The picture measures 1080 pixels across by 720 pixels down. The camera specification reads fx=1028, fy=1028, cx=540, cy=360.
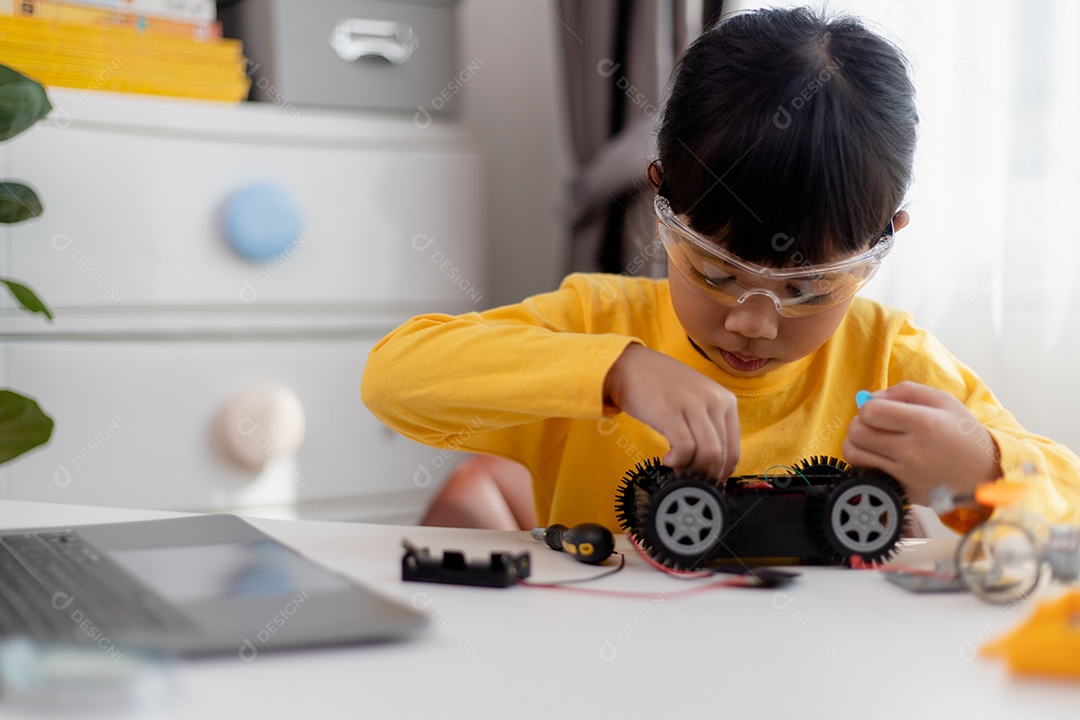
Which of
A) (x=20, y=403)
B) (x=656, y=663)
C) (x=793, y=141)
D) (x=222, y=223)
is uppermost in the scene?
(x=793, y=141)

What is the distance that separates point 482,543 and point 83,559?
0.95 feet

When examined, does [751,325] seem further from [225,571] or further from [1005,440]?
[225,571]

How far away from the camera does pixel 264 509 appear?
1.71 metres

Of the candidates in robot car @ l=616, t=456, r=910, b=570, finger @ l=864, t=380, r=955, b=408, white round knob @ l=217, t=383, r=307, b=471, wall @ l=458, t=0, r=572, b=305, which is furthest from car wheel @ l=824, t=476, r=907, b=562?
wall @ l=458, t=0, r=572, b=305

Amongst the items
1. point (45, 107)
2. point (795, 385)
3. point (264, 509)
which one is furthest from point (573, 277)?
point (264, 509)

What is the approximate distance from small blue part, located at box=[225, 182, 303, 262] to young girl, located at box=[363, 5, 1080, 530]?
735mm

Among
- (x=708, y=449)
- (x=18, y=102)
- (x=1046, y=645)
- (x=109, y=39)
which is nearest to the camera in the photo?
(x=1046, y=645)

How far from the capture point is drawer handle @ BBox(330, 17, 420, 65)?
1.82 meters

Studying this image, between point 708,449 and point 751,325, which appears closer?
point 708,449

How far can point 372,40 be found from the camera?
186 cm

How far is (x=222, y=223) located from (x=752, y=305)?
1.05m

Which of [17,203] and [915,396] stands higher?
[17,203]

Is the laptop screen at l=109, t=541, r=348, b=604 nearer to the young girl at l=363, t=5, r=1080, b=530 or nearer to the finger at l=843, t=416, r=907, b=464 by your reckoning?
the young girl at l=363, t=5, r=1080, b=530

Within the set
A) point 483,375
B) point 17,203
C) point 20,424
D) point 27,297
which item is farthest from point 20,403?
Answer: point 483,375
